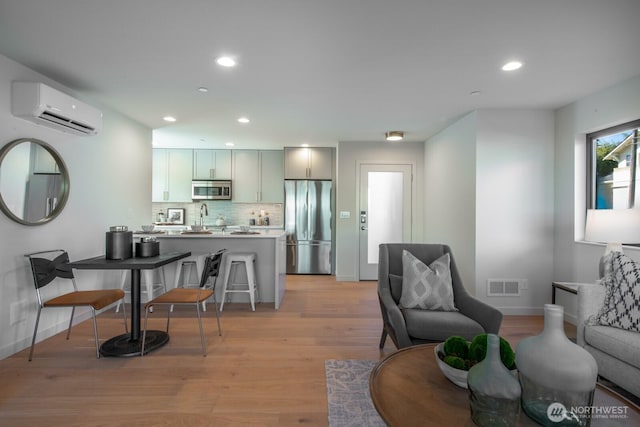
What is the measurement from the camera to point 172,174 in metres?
6.40

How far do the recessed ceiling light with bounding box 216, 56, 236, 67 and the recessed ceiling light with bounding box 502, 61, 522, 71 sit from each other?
7.42ft

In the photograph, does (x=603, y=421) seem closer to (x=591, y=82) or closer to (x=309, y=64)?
(x=309, y=64)

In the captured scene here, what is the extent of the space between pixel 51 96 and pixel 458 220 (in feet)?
14.9

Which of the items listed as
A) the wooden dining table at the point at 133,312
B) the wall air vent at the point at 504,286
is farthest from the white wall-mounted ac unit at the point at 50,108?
the wall air vent at the point at 504,286

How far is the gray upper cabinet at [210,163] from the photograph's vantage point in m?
6.39

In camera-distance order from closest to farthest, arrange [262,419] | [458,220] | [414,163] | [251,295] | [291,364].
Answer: [262,419], [291,364], [251,295], [458,220], [414,163]

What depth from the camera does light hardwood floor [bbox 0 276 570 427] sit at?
1.84 meters

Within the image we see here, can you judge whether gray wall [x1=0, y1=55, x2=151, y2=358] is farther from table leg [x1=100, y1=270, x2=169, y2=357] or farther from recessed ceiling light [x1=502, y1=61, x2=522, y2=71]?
recessed ceiling light [x1=502, y1=61, x2=522, y2=71]

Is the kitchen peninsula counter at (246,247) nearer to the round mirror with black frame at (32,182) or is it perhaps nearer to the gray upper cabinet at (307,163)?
the round mirror with black frame at (32,182)

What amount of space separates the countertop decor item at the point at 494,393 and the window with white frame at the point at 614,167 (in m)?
3.05

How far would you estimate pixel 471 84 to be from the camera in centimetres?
299

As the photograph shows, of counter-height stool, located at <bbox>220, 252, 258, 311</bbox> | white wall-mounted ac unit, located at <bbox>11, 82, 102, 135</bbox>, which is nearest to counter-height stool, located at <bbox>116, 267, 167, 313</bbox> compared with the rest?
counter-height stool, located at <bbox>220, 252, 258, 311</bbox>

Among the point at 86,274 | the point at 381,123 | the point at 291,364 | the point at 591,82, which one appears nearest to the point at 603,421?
the point at 291,364

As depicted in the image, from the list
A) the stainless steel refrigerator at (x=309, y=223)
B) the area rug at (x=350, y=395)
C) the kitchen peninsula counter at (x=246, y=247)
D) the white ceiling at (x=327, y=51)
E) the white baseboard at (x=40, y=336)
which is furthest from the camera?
the stainless steel refrigerator at (x=309, y=223)
